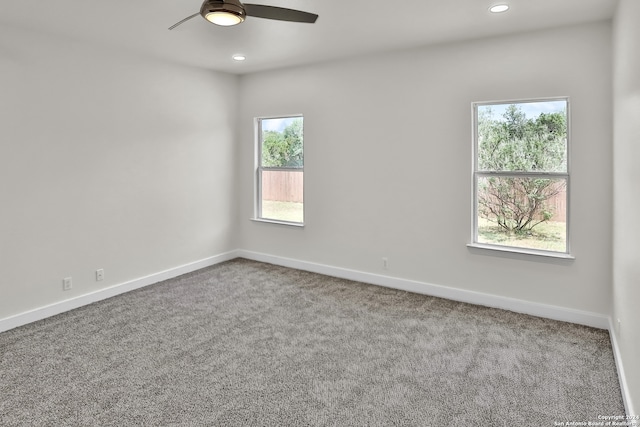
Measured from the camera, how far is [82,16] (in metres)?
3.20

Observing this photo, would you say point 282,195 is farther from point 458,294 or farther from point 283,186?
point 458,294

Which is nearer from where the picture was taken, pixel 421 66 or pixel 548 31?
pixel 548 31

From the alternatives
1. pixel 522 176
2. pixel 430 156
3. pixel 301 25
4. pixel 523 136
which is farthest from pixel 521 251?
pixel 301 25

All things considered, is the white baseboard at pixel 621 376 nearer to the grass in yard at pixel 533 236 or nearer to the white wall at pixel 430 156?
the white wall at pixel 430 156

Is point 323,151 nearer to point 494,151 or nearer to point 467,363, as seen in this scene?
point 494,151

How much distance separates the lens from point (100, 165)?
4129 millimetres

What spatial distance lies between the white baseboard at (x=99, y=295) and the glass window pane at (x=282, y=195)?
0.95 metres

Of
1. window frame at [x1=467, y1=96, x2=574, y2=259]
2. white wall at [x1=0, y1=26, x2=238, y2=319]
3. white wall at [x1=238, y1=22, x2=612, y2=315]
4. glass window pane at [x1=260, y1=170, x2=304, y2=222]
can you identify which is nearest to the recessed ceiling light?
white wall at [x1=238, y1=22, x2=612, y2=315]

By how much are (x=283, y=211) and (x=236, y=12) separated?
134 inches

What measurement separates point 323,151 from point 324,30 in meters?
1.62

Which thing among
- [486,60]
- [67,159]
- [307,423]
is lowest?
[307,423]

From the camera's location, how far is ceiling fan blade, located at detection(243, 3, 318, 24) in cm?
248

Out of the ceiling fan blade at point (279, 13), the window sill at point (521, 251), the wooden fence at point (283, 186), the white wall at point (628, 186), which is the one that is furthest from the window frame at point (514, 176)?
the wooden fence at point (283, 186)

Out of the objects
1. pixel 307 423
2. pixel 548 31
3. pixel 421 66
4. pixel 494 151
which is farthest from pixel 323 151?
pixel 307 423
